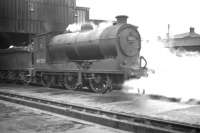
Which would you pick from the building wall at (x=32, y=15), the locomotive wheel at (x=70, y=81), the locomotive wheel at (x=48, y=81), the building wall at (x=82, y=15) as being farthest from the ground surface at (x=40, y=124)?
the building wall at (x=82, y=15)

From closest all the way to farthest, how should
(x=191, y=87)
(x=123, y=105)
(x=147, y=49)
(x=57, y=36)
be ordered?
(x=123, y=105), (x=191, y=87), (x=147, y=49), (x=57, y=36)

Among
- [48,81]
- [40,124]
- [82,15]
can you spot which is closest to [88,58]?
[48,81]

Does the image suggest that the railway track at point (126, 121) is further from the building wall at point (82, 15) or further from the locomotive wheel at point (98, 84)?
the building wall at point (82, 15)

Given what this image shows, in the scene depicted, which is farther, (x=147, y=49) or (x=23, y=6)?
(x=23, y=6)

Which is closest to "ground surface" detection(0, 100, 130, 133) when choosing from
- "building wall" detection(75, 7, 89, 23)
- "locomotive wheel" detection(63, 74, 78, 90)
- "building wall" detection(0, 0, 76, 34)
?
"locomotive wheel" detection(63, 74, 78, 90)

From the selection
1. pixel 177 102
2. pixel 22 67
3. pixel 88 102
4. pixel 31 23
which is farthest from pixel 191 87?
pixel 31 23

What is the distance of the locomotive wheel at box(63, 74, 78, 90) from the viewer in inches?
584

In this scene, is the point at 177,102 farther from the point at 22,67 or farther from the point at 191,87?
the point at 22,67

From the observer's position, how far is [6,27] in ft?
81.8

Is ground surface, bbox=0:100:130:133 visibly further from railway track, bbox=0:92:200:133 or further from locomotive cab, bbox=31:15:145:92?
locomotive cab, bbox=31:15:145:92

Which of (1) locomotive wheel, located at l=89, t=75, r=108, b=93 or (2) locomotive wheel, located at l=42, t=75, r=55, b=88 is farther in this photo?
(2) locomotive wheel, located at l=42, t=75, r=55, b=88

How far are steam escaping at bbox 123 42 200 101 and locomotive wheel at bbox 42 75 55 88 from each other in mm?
5372

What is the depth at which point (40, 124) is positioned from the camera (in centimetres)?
741

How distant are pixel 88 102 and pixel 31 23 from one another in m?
17.0
